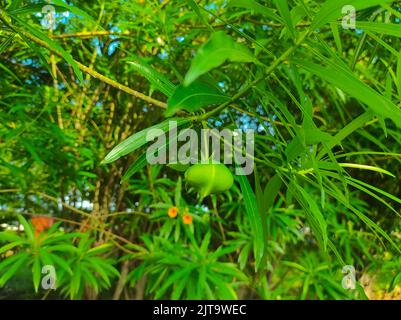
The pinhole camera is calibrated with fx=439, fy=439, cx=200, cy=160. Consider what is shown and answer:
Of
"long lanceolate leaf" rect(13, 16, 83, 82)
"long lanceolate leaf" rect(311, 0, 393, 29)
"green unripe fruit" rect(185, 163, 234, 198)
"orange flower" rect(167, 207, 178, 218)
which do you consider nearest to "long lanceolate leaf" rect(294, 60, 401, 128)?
"long lanceolate leaf" rect(311, 0, 393, 29)

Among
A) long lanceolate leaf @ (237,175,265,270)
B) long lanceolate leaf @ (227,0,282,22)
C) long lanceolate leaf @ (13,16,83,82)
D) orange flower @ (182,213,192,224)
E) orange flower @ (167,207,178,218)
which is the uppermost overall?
orange flower @ (167,207,178,218)

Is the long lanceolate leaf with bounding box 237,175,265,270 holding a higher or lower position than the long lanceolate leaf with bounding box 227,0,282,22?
lower

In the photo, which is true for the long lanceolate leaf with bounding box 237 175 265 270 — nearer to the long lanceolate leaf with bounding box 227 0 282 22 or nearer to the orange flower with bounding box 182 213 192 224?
the long lanceolate leaf with bounding box 227 0 282 22

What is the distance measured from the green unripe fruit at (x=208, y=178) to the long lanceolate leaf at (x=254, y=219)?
2.3 inches

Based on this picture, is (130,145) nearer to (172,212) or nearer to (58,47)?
(58,47)

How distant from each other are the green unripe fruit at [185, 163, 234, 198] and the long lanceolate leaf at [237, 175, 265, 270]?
0.19 feet

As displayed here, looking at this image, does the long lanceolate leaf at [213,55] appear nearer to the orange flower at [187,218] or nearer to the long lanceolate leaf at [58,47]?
the long lanceolate leaf at [58,47]

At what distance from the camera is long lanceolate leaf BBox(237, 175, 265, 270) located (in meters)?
0.48

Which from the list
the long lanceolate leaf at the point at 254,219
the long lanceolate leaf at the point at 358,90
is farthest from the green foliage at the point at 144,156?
the long lanceolate leaf at the point at 358,90

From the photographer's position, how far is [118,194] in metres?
1.96

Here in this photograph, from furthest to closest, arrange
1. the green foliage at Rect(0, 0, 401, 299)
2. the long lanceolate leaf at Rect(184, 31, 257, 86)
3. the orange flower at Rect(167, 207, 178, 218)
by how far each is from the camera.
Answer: the orange flower at Rect(167, 207, 178, 218) < the green foliage at Rect(0, 0, 401, 299) < the long lanceolate leaf at Rect(184, 31, 257, 86)

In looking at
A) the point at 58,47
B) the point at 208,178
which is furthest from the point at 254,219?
the point at 58,47
